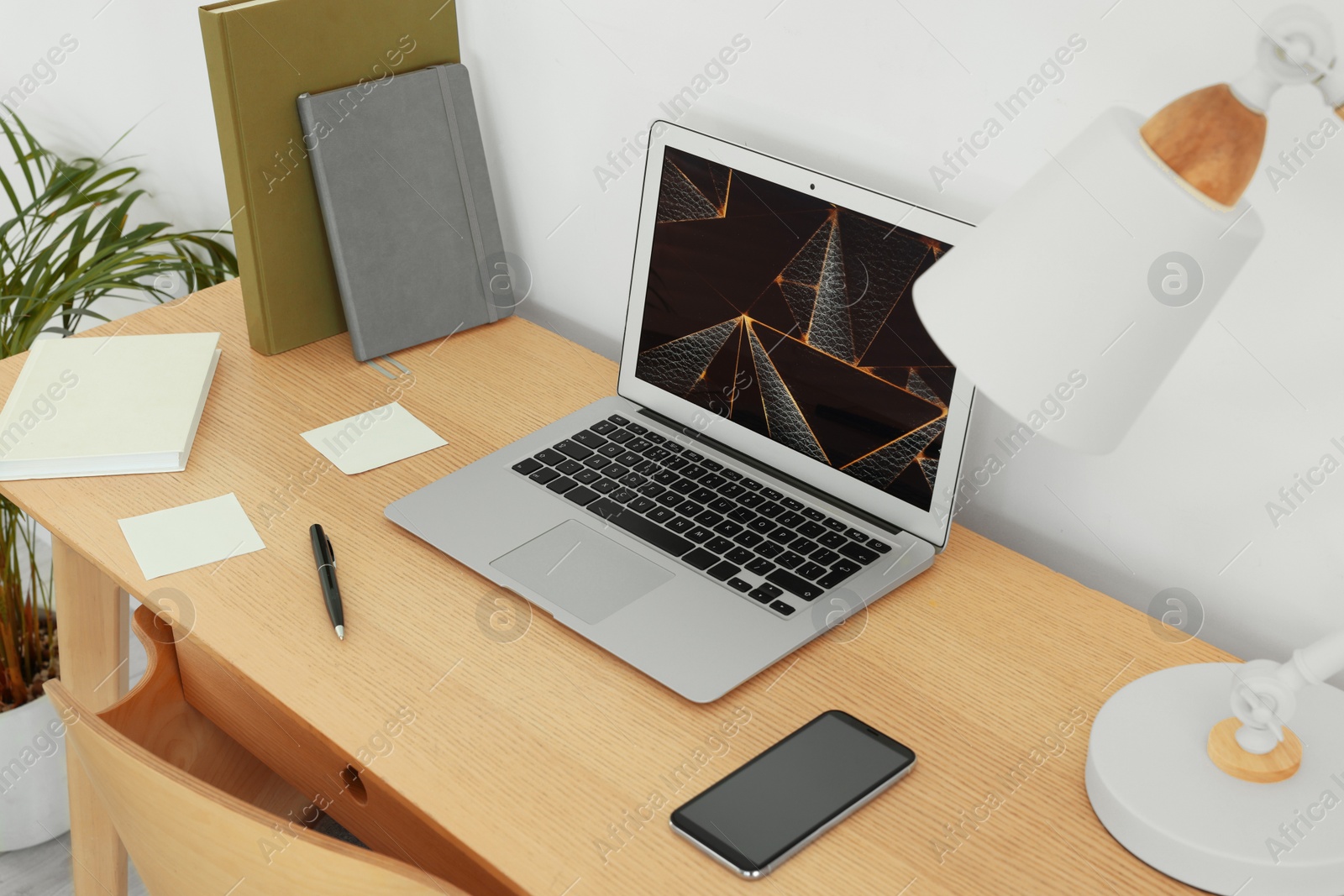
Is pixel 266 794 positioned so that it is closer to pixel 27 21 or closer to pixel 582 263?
pixel 582 263

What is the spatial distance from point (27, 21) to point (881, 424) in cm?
178

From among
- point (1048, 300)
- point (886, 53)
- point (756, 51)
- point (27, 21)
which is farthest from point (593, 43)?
point (27, 21)

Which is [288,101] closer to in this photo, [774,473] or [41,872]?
[774,473]

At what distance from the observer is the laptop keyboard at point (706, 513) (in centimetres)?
99

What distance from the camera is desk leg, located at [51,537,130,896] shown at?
47.6 inches

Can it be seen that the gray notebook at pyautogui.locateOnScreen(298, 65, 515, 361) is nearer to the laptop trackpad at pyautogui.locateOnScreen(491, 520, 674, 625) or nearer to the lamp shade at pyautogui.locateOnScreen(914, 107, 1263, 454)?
the laptop trackpad at pyautogui.locateOnScreen(491, 520, 674, 625)

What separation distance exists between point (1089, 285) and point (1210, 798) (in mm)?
378

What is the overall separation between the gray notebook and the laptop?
0.89 ft

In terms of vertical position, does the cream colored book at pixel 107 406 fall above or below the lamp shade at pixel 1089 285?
below

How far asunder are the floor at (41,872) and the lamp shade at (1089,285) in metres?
1.51

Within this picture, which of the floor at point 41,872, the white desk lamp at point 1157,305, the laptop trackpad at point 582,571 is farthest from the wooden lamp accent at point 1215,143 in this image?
the floor at point 41,872

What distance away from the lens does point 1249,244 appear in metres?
0.60

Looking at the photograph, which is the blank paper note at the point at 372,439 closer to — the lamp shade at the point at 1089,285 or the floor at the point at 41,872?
the lamp shade at the point at 1089,285

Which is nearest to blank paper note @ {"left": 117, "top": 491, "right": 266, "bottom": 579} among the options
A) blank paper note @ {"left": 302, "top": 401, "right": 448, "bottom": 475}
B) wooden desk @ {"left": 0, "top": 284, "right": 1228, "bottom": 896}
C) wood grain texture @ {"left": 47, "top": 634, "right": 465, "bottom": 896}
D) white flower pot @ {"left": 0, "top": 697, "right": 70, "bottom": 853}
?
wooden desk @ {"left": 0, "top": 284, "right": 1228, "bottom": 896}
